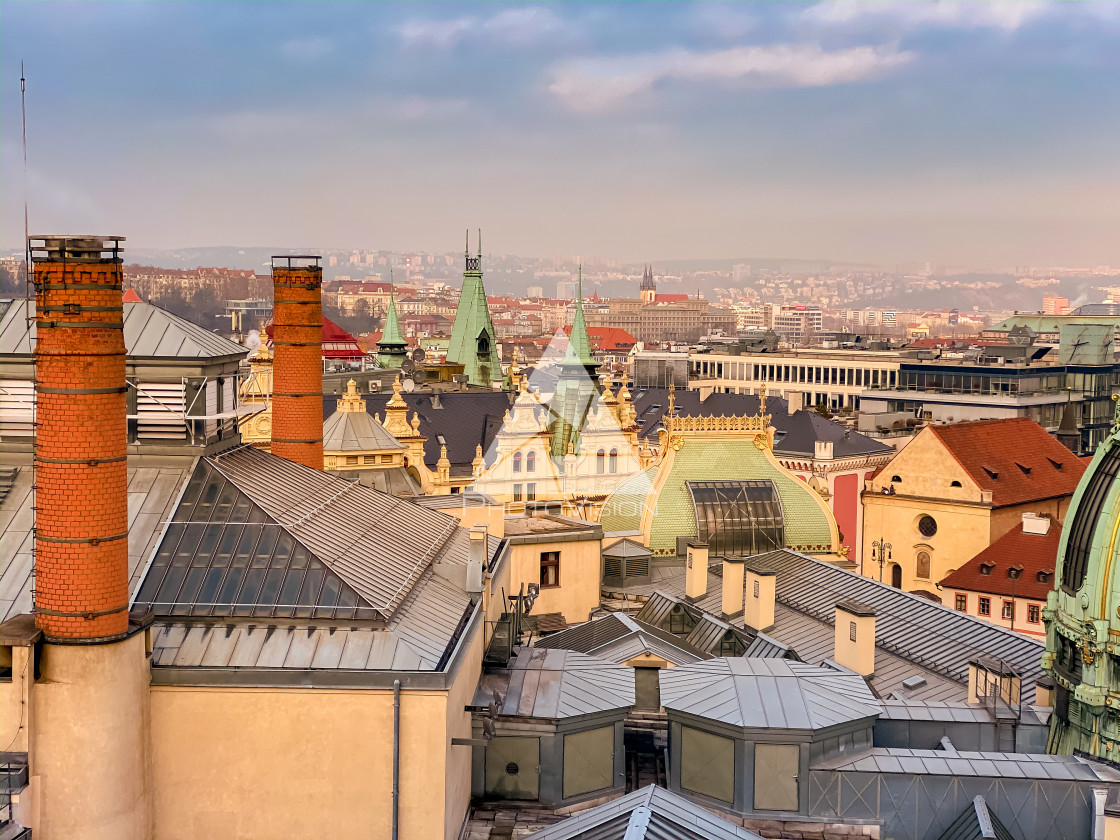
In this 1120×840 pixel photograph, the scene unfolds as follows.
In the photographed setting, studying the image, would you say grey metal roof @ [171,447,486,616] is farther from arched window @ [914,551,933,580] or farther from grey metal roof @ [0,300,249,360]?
arched window @ [914,551,933,580]

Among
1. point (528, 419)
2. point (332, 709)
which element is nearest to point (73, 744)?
point (332, 709)

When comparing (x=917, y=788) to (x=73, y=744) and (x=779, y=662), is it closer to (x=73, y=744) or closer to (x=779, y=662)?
(x=779, y=662)

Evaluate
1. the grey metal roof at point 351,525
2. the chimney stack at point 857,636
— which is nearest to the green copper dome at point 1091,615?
the chimney stack at point 857,636

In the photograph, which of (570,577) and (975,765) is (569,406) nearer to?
(570,577)

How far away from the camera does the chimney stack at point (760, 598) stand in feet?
122

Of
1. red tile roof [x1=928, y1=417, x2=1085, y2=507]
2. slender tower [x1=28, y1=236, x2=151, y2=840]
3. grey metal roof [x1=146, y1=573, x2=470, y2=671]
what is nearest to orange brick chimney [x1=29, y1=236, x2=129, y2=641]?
slender tower [x1=28, y1=236, x2=151, y2=840]

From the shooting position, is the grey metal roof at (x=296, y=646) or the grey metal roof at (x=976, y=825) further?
the grey metal roof at (x=976, y=825)

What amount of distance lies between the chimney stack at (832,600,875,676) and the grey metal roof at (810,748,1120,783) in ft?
24.1

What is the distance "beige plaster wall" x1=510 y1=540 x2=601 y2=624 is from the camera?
139ft

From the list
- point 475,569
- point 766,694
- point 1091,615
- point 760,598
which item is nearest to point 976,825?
point 1091,615

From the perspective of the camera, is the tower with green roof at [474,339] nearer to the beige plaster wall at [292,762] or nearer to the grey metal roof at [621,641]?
the grey metal roof at [621,641]

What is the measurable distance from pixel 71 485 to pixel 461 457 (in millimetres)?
60692

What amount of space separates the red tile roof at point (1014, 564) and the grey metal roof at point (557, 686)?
37743mm

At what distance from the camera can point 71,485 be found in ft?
67.8
